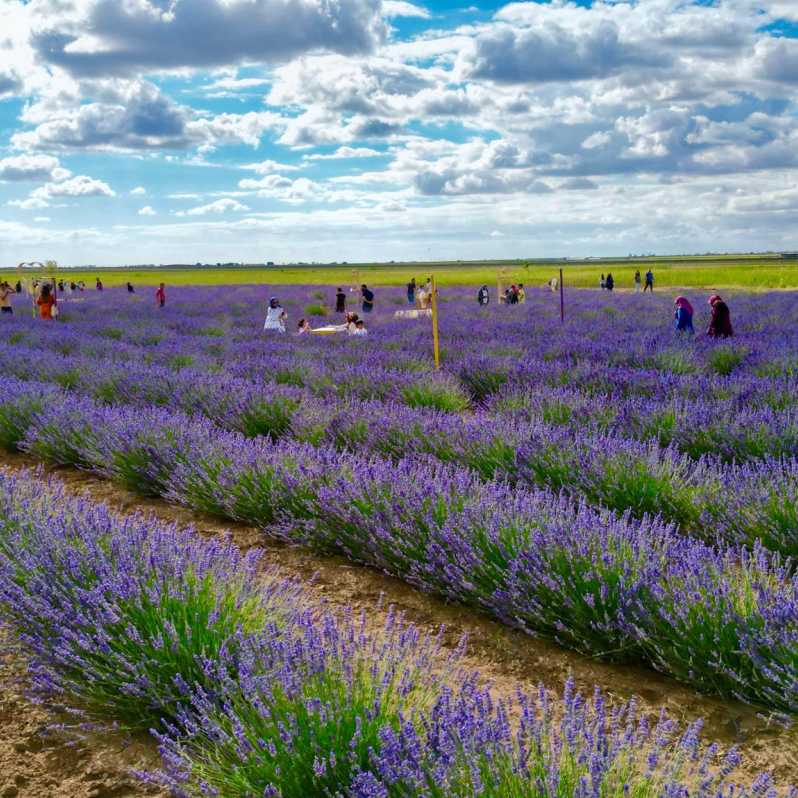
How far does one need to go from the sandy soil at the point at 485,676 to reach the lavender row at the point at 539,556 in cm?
7

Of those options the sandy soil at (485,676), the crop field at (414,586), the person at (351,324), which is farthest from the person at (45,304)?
the sandy soil at (485,676)

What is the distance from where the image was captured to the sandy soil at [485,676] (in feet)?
7.91

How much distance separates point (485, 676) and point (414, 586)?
2.95 ft

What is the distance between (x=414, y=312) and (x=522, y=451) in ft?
53.0

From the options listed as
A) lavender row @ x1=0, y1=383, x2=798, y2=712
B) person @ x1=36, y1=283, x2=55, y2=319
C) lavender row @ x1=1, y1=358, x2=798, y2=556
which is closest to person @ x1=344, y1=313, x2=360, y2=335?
lavender row @ x1=1, y1=358, x2=798, y2=556

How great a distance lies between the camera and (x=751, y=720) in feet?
8.68

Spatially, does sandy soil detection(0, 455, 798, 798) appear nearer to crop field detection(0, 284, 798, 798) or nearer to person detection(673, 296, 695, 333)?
crop field detection(0, 284, 798, 798)

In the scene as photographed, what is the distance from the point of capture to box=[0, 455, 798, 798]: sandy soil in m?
2.41

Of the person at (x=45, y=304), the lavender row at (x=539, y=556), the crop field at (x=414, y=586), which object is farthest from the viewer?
the person at (x=45, y=304)

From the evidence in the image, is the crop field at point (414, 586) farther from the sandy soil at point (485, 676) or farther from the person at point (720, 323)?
the person at point (720, 323)

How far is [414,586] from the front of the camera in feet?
12.6

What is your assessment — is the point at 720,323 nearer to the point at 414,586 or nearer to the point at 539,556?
the point at 414,586

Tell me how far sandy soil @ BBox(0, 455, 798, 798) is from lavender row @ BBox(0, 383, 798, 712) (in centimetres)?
7

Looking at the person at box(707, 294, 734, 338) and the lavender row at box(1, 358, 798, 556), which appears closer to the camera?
the lavender row at box(1, 358, 798, 556)
